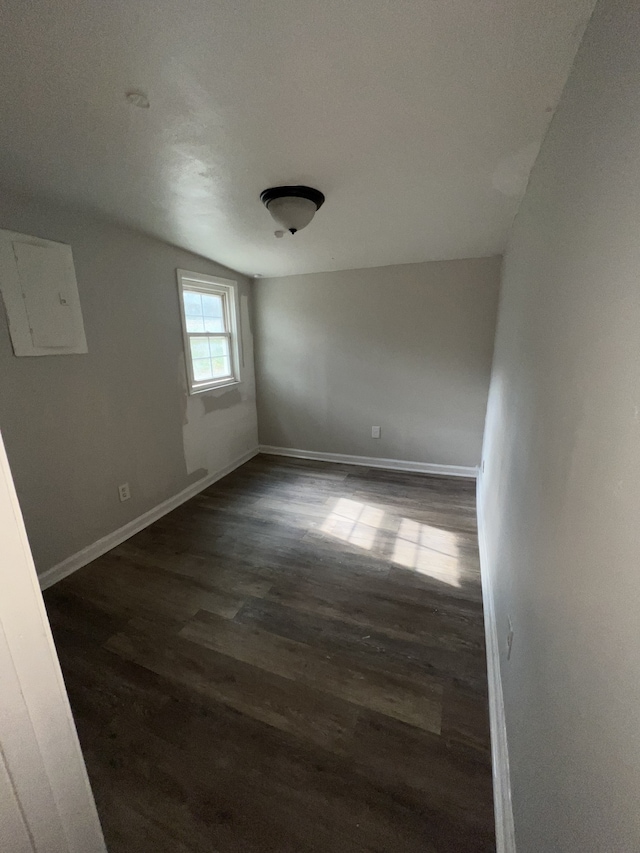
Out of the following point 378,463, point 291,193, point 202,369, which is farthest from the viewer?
point 378,463

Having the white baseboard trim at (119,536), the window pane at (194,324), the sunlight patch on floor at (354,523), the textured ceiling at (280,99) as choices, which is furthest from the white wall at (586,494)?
the window pane at (194,324)

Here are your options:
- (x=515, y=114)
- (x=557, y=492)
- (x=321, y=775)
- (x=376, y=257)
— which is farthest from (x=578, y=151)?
(x=376, y=257)

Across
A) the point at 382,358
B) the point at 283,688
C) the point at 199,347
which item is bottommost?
the point at 283,688

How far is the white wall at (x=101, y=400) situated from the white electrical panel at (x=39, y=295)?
5cm

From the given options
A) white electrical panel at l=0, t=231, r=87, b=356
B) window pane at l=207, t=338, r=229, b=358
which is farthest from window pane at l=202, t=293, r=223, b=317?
white electrical panel at l=0, t=231, r=87, b=356

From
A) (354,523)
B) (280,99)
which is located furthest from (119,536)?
(280,99)

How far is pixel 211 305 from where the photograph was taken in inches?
141

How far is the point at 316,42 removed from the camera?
1.01 meters

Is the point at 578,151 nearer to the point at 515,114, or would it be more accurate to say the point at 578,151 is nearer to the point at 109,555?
the point at 515,114

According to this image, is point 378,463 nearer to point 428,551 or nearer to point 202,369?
point 428,551

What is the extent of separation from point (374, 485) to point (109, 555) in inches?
91.7

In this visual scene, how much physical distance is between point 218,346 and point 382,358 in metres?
1.78

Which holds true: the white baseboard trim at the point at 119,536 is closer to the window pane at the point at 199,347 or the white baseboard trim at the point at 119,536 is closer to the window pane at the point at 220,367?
the window pane at the point at 220,367

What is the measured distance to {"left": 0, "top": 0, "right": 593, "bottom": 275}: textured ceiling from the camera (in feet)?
3.05
